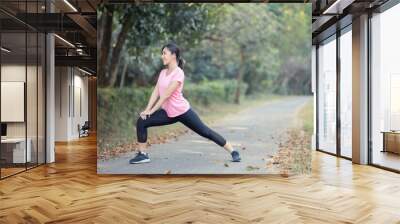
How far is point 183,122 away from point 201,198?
193cm

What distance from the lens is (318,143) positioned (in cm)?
1162

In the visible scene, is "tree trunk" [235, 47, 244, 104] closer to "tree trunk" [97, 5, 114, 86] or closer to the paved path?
the paved path

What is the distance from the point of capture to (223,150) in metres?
6.97

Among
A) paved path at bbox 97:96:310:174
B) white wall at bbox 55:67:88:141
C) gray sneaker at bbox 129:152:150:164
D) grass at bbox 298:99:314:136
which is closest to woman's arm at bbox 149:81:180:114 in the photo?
paved path at bbox 97:96:310:174

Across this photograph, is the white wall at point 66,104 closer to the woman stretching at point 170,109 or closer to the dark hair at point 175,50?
the woman stretching at point 170,109

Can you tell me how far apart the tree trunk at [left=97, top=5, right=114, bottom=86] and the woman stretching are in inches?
33.8

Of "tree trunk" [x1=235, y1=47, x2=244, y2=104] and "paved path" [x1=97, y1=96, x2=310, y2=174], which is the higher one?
"tree trunk" [x1=235, y1=47, x2=244, y2=104]

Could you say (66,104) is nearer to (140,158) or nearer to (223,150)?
(140,158)

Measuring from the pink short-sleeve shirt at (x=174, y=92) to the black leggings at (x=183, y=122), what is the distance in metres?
0.08

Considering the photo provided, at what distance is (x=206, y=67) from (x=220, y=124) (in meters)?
0.96

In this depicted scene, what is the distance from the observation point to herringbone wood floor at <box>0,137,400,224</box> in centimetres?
434

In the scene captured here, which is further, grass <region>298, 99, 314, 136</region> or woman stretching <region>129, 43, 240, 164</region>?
grass <region>298, 99, 314, 136</region>

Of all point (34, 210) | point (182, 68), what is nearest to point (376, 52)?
point (182, 68)

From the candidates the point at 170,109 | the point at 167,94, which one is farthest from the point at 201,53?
the point at 170,109
